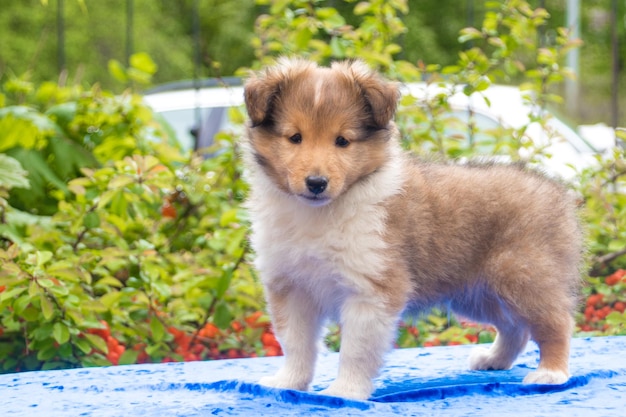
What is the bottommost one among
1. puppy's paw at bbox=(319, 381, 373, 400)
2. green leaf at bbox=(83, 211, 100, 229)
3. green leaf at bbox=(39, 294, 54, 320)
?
puppy's paw at bbox=(319, 381, 373, 400)

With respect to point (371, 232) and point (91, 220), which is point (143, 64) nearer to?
point (91, 220)

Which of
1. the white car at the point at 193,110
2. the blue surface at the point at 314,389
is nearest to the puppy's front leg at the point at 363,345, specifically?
the blue surface at the point at 314,389

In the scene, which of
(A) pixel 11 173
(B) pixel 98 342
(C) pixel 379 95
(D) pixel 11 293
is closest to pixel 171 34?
(A) pixel 11 173

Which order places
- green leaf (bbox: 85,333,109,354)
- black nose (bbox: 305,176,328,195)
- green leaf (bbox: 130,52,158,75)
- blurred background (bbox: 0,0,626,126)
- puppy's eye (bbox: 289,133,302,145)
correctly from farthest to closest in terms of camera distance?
blurred background (bbox: 0,0,626,126) < green leaf (bbox: 130,52,158,75) < green leaf (bbox: 85,333,109,354) < puppy's eye (bbox: 289,133,302,145) < black nose (bbox: 305,176,328,195)

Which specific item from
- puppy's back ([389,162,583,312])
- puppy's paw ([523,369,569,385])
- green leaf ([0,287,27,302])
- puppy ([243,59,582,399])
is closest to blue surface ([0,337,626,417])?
puppy's paw ([523,369,569,385])

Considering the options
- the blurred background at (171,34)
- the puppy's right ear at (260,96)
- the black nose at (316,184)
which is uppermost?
the blurred background at (171,34)

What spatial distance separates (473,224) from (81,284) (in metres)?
2.47

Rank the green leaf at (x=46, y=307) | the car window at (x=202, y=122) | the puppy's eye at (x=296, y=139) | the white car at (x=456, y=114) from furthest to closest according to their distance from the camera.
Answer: the car window at (x=202, y=122)
the white car at (x=456, y=114)
the green leaf at (x=46, y=307)
the puppy's eye at (x=296, y=139)

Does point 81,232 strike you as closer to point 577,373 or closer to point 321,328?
point 321,328

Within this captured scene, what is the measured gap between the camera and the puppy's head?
131 inches

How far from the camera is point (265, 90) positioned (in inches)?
137

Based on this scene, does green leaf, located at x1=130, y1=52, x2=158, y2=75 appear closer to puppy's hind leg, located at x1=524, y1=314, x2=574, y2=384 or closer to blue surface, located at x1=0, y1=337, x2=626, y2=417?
blue surface, located at x1=0, y1=337, x2=626, y2=417

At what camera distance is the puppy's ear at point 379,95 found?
349 centimetres

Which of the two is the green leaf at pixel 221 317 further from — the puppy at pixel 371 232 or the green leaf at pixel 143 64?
the green leaf at pixel 143 64
